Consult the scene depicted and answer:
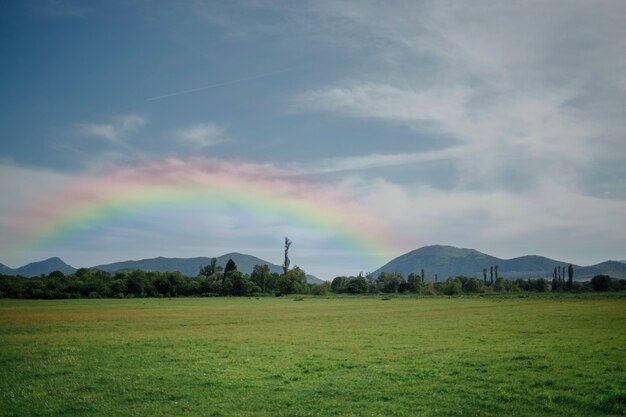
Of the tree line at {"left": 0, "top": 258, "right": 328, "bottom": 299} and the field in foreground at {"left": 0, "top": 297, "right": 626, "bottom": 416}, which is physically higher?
the field in foreground at {"left": 0, "top": 297, "right": 626, "bottom": 416}

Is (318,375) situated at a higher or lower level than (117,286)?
higher

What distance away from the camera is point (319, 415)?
54.3 ft

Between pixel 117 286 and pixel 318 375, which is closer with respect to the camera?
pixel 318 375

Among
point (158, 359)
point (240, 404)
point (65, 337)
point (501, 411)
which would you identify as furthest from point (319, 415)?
point (65, 337)

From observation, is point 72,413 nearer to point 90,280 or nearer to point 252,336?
point 252,336

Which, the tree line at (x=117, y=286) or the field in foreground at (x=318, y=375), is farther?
the tree line at (x=117, y=286)

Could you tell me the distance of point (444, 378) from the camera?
2211cm

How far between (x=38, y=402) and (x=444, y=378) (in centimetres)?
1883

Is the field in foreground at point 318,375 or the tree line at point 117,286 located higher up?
the field in foreground at point 318,375

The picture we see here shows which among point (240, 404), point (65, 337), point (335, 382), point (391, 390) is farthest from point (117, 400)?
point (65, 337)

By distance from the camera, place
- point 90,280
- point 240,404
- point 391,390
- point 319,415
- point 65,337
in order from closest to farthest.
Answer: point 319,415 → point 240,404 → point 391,390 → point 65,337 → point 90,280

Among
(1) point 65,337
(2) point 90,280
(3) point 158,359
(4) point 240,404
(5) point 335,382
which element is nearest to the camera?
(4) point 240,404

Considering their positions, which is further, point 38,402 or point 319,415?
point 38,402

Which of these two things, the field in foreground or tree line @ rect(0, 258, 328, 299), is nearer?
the field in foreground
